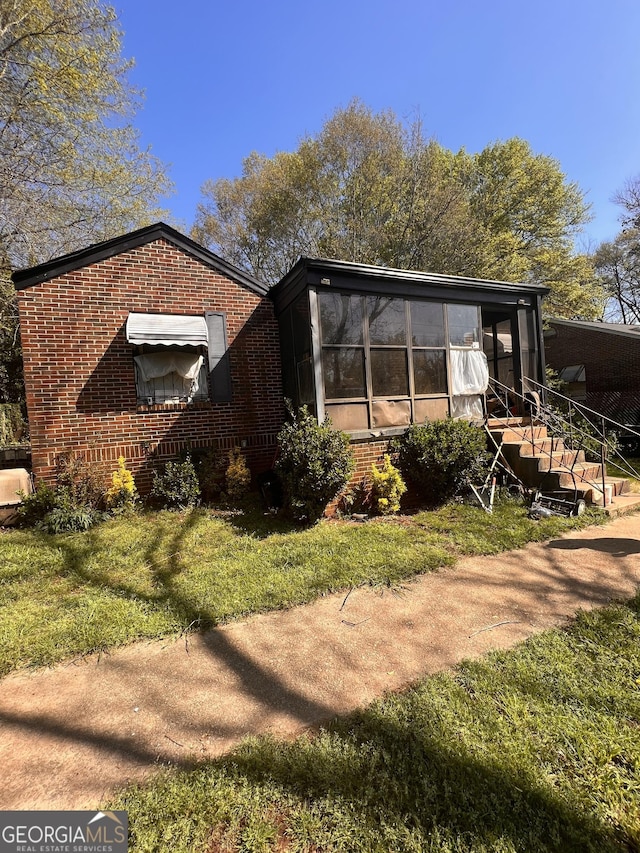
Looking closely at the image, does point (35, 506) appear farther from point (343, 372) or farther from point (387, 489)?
point (387, 489)

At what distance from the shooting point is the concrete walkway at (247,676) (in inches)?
75.3

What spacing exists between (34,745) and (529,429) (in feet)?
26.2

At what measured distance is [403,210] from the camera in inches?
579

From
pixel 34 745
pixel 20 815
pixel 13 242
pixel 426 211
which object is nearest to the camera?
pixel 20 815

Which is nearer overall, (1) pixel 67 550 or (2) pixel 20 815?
(2) pixel 20 815

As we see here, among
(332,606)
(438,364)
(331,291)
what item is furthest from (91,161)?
(332,606)

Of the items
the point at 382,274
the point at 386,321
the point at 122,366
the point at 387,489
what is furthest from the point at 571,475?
the point at 122,366

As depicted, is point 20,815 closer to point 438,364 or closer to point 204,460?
point 204,460

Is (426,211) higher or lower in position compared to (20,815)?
higher

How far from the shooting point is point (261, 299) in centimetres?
734

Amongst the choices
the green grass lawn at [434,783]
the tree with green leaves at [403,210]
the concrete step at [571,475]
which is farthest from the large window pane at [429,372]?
the tree with green leaves at [403,210]

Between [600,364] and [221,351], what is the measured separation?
16582 mm

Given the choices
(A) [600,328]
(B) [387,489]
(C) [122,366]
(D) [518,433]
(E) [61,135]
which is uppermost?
(E) [61,135]

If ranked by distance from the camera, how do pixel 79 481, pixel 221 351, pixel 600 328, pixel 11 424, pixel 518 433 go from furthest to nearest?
pixel 600 328 → pixel 11 424 → pixel 518 433 → pixel 221 351 → pixel 79 481
